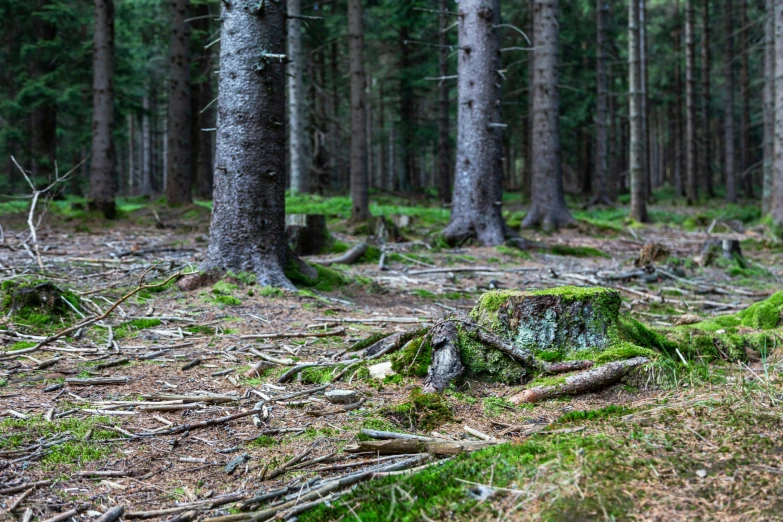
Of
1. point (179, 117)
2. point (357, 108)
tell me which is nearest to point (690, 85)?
point (357, 108)

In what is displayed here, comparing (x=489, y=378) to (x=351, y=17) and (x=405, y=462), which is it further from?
(x=351, y=17)

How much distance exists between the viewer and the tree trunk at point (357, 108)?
15.0m

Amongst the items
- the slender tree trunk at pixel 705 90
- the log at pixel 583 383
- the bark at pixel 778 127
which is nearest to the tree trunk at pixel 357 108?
the bark at pixel 778 127

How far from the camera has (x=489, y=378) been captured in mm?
3777

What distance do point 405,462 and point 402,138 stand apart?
25.5 metres

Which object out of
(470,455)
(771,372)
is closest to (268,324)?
(470,455)

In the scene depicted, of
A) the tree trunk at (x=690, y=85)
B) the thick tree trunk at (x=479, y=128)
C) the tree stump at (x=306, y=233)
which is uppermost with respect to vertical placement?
the tree trunk at (x=690, y=85)

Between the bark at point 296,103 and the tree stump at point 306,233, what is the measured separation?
6968mm

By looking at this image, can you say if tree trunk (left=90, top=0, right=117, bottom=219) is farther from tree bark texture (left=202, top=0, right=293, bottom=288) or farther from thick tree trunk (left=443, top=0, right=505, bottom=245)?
tree bark texture (left=202, top=0, right=293, bottom=288)

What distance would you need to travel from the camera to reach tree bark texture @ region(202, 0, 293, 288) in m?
6.49

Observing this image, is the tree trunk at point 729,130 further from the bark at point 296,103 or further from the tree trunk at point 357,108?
the bark at point 296,103

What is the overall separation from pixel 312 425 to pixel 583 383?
1493mm

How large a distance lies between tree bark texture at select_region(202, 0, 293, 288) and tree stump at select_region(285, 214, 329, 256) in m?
3.31

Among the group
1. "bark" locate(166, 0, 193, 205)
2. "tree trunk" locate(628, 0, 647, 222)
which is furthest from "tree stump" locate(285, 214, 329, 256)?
"tree trunk" locate(628, 0, 647, 222)
